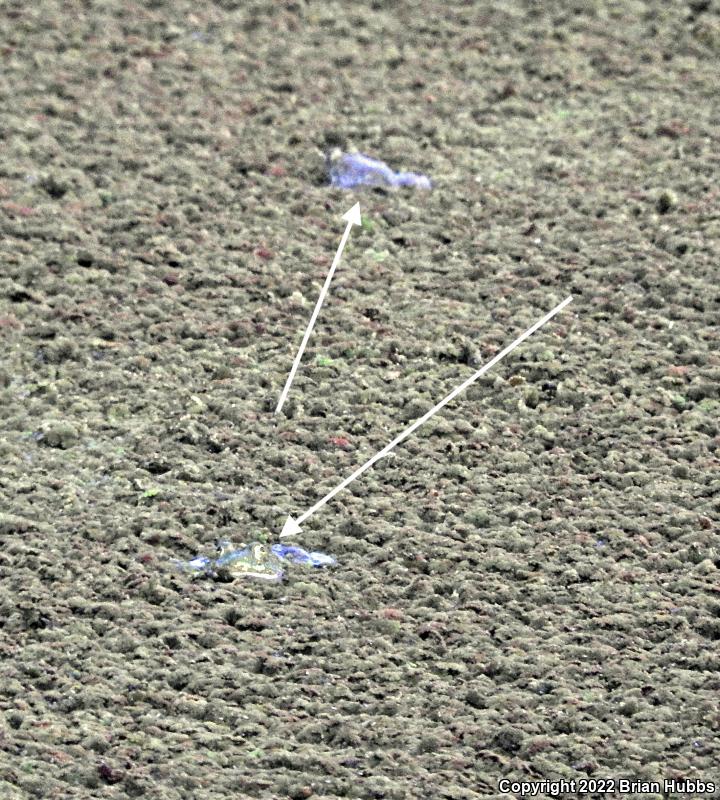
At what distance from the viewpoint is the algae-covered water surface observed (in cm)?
362

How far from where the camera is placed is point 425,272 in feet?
16.1

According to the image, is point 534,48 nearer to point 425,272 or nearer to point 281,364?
point 425,272

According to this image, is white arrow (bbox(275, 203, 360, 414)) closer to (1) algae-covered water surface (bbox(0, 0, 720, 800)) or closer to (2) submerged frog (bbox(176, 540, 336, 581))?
(1) algae-covered water surface (bbox(0, 0, 720, 800))

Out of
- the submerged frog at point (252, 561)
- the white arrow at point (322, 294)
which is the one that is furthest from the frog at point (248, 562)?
the white arrow at point (322, 294)

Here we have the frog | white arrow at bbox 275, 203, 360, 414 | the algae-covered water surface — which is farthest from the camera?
white arrow at bbox 275, 203, 360, 414

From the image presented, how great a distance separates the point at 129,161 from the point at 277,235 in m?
0.57

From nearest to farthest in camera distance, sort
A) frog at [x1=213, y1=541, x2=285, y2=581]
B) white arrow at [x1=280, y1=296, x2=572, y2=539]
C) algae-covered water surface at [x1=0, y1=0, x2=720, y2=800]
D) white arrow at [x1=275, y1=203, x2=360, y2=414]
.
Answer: algae-covered water surface at [x1=0, y1=0, x2=720, y2=800], frog at [x1=213, y1=541, x2=285, y2=581], white arrow at [x1=280, y1=296, x2=572, y2=539], white arrow at [x1=275, y1=203, x2=360, y2=414]

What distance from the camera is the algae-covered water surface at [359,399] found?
3.62 m

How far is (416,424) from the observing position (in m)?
4.39

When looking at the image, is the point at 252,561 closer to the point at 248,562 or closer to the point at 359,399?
the point at 248,562

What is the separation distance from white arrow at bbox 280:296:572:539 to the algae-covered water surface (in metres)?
0.02

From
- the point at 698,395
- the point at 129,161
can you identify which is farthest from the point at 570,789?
the point at 129,161

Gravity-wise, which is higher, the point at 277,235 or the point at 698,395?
the point at 277,235

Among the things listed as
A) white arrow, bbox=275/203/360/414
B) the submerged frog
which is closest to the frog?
the submerged frog
